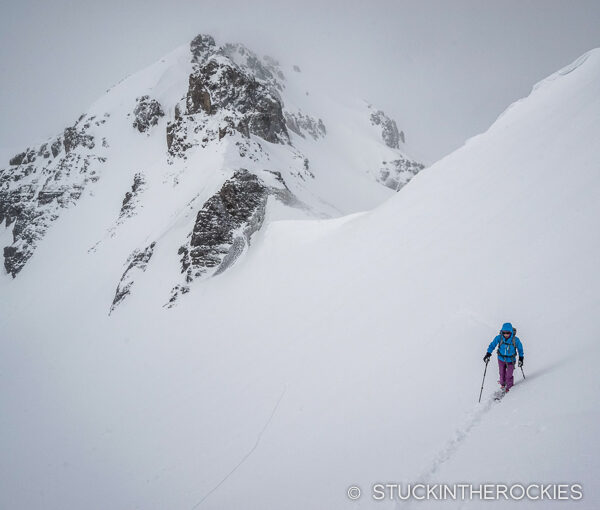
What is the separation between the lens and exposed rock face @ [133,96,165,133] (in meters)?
46.8

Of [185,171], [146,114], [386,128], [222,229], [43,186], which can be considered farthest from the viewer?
[386,128]

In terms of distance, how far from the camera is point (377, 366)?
838cm

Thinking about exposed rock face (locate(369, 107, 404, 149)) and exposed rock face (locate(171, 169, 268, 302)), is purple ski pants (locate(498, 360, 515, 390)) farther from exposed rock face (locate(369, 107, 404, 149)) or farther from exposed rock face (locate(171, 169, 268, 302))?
exposed rock face (locate(369, 107, 404, 149))

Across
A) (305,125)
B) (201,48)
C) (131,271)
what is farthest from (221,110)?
(305,125)

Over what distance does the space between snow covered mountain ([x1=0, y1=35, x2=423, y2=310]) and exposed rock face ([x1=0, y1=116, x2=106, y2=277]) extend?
0.21 metres

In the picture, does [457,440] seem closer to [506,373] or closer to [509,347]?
[506,373]

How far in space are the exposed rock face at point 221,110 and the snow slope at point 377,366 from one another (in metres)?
22.5

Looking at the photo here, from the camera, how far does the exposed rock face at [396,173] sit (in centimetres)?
7647

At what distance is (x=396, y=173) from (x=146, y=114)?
57.9 m

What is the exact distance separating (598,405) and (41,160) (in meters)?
80.8

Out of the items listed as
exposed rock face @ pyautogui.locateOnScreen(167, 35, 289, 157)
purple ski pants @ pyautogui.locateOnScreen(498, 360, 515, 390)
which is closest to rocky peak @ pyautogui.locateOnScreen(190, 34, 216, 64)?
exposed rock face @ pyautogui.locateOnScreen(167, 35, 289, 157)

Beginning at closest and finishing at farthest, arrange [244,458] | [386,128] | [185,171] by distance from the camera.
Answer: [244,458]
[185,171]
[386,128]

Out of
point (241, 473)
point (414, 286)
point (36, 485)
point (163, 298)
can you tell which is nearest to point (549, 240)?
point (414, 286)

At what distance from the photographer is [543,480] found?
12.1 feet
